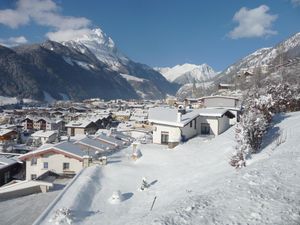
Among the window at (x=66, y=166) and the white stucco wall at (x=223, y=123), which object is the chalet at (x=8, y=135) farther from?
the white stucco wall at (x=223, y=123)

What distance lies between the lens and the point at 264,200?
10.1 metres

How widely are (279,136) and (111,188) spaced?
31.5 feet

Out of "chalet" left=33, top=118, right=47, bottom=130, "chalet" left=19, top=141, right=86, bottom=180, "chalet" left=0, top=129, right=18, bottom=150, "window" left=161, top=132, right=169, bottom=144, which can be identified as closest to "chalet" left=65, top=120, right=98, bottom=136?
"chalet" left=0, top=129, right=18, bottom=150

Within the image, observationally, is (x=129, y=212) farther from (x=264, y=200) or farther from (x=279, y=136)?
(x=279, y=136)

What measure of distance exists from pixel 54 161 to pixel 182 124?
11.2m

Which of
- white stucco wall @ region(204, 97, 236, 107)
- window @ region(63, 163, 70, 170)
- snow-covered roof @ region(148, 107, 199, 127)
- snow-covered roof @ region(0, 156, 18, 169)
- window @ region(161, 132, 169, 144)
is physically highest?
white stucco wall @ region(204, 97, 236, 107)

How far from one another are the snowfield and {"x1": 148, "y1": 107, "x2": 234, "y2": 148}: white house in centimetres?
332

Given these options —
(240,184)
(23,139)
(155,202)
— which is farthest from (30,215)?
(23,139)

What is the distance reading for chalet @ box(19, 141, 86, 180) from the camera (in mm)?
29688

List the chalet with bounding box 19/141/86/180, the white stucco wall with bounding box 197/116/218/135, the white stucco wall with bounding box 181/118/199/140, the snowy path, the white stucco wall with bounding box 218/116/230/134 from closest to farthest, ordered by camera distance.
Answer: the snowy path
the chalet with bounding box 19/141/86/180
the white stucco wall with bounding box 181/118/199/140
the white stucco wall with bounding box 197/116/218/135
the white stucco wall with bounding box 218/116/230/134

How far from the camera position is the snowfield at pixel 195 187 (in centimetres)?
970

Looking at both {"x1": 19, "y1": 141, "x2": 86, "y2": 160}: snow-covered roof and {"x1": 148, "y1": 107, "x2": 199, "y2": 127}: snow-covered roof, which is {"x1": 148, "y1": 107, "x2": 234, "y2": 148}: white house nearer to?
{"x1": 148, "y1": 107, "x2": 199, "y2": 127}: snow-covered roof

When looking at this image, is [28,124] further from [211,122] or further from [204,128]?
[211,122]

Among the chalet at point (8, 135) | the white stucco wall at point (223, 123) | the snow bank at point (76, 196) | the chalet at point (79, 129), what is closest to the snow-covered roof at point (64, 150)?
the snow bank at point (76, 196)
